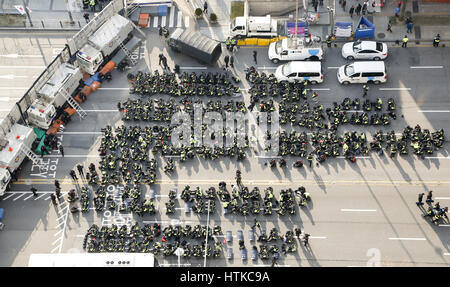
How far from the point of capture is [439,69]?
65.8 m

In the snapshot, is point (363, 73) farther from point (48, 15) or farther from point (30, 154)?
point (48, 15)

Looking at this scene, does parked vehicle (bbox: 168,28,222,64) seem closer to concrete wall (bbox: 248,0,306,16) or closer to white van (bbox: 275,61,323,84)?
white van (bbox: 275,61,323,84)

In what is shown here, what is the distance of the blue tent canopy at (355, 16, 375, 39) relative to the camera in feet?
222

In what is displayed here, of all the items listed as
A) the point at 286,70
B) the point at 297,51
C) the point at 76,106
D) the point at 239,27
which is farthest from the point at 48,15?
the point at 297,51

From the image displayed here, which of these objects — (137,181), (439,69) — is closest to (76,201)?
(137,181)

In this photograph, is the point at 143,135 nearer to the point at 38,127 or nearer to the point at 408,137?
the point at 38,127

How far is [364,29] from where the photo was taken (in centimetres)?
6769

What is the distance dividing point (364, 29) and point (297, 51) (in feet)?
26.7

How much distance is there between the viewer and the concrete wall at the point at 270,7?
71.6 m

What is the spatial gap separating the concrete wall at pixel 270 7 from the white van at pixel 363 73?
11569 mm

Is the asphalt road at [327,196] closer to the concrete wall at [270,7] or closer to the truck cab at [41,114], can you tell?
the truck cab at [41,114]

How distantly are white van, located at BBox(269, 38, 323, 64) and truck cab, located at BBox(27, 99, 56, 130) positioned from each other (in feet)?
77.8

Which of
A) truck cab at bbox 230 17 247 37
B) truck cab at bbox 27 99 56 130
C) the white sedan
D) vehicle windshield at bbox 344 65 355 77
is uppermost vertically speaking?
truck cab at bbox 230 17 247 37

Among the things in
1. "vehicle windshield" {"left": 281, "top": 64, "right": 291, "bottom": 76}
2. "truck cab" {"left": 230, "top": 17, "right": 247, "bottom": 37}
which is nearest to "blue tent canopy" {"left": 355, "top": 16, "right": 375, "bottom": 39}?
"vehicle windshield" {"left": 281, "top": 64, "right": 291, "bottom": 76}
